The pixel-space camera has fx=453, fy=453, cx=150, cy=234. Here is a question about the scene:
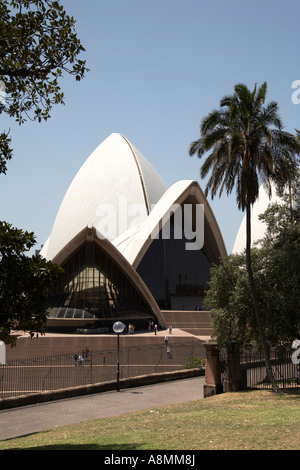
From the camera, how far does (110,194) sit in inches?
2039

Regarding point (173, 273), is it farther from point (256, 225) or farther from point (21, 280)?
point (21, 280)

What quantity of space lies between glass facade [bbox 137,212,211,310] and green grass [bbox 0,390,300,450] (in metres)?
30.5

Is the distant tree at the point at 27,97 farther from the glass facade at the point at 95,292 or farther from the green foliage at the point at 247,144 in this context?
the glass facade at the point at 95,292

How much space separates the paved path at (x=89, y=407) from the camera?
10898 millimetres

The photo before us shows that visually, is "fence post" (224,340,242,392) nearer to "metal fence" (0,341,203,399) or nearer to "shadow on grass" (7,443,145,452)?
"metal fence" (0,341,203,399)

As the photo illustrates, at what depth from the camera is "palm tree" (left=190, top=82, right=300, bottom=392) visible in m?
13.9

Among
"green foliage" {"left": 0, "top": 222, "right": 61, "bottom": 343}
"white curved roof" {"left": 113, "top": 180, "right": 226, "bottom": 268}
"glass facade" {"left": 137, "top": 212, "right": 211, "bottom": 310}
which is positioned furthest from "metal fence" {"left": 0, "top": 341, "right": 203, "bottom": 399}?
"glass facade" {"left": 137, "top": 212, "right": 211, "bottom": 310}

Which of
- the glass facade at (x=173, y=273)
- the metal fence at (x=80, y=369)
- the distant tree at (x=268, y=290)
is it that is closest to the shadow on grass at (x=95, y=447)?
the distant tree at (x=268, y=290)

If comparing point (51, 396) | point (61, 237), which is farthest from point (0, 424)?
point (61, 237)

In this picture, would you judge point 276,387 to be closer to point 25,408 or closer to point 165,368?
point 25,408

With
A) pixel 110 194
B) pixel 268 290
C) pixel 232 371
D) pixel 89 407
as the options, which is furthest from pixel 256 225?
pixel 89 407

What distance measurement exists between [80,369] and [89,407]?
22.1 feet

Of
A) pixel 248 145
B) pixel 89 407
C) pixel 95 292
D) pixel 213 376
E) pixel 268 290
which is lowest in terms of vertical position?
pixel 89 407
